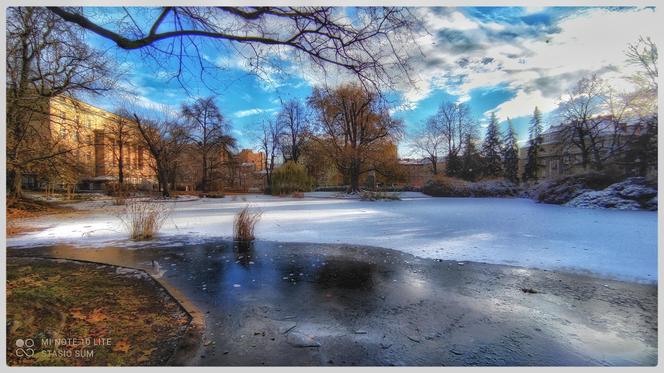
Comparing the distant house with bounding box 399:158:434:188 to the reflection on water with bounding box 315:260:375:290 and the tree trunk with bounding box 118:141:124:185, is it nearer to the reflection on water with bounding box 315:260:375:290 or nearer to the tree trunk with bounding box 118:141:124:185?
the reflection on water with bounding box 315:260:375:290

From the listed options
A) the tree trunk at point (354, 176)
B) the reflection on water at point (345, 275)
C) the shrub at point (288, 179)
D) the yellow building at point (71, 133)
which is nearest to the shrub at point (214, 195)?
the yellow building at point (71, 133)

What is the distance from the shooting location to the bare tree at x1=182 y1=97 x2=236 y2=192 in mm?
7363

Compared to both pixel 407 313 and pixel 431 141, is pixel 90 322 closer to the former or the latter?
pixel 407 313

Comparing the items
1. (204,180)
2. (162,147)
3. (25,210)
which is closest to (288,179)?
(204,180)

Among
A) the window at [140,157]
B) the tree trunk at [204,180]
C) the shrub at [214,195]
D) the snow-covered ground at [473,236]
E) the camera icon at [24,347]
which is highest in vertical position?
the window at [140,157]

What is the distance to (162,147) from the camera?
513 inches

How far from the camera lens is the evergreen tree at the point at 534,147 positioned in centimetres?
538

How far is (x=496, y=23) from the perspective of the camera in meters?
3.00

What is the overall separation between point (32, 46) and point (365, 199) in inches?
482

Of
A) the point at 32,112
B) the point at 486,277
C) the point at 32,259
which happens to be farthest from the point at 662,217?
the point at 32,112

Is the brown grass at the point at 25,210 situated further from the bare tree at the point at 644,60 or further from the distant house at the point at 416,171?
the distant house at the point at 416,171

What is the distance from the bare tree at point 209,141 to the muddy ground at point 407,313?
4735 millimetres

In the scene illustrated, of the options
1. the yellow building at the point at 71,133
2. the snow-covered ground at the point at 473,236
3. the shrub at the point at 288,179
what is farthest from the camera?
the shrub at the point at 288,179

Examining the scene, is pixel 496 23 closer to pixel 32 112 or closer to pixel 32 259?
pixel 32 259
